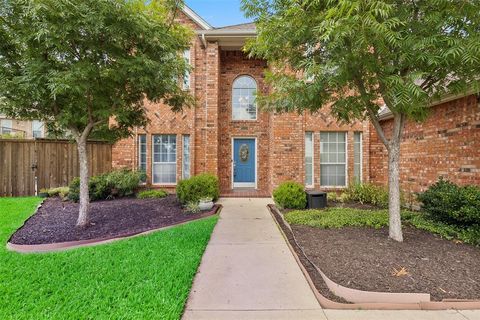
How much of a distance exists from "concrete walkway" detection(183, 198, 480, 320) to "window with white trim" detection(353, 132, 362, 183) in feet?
19.2

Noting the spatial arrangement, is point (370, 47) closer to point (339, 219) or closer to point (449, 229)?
point (339, 219)

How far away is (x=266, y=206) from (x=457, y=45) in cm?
616

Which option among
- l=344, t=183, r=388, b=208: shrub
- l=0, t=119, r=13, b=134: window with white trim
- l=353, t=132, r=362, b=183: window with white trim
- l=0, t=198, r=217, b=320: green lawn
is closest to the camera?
l=0, t=198, r=217, b=320: green lawn

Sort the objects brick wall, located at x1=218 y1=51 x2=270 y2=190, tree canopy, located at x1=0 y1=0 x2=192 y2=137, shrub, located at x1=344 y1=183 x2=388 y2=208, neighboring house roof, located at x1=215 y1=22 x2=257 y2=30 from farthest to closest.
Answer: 1. brick wall, located at x1=218 y1=51 x2=270 y2=190
2. neighboring house roof, located at x1=215 y1=22 x2=257 y2=30
3. shrub, located at x1=344 y1=183 x2=388 y2=208
4. tree canopy, located at x1=0 y1=0 x2=192 y2=137

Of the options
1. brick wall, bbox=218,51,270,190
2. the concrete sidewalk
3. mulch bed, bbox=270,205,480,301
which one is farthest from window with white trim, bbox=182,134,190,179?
mulch bed, bbox=270,205,480,301

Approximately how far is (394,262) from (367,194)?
5262 millimetres

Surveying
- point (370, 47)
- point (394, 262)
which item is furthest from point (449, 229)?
point (370, 47)

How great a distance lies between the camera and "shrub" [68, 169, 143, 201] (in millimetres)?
8523

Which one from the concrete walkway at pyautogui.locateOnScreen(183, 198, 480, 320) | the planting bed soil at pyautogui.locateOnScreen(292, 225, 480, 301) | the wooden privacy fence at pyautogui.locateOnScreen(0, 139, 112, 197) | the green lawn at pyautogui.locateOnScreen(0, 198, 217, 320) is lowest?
the concrete walkway at pyautogui.locateOnScreen(183, 198, 480, 320)

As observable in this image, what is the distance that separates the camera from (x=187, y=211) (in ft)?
23.7

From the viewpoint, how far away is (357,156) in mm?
10008

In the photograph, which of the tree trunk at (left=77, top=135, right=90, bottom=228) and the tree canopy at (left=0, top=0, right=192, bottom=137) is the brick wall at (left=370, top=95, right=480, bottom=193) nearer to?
the tree canopy at (left=0, top=0, right=192, bottom=137)

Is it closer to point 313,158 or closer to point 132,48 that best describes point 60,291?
point 132,48

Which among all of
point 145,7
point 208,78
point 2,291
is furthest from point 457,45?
point 208,78
